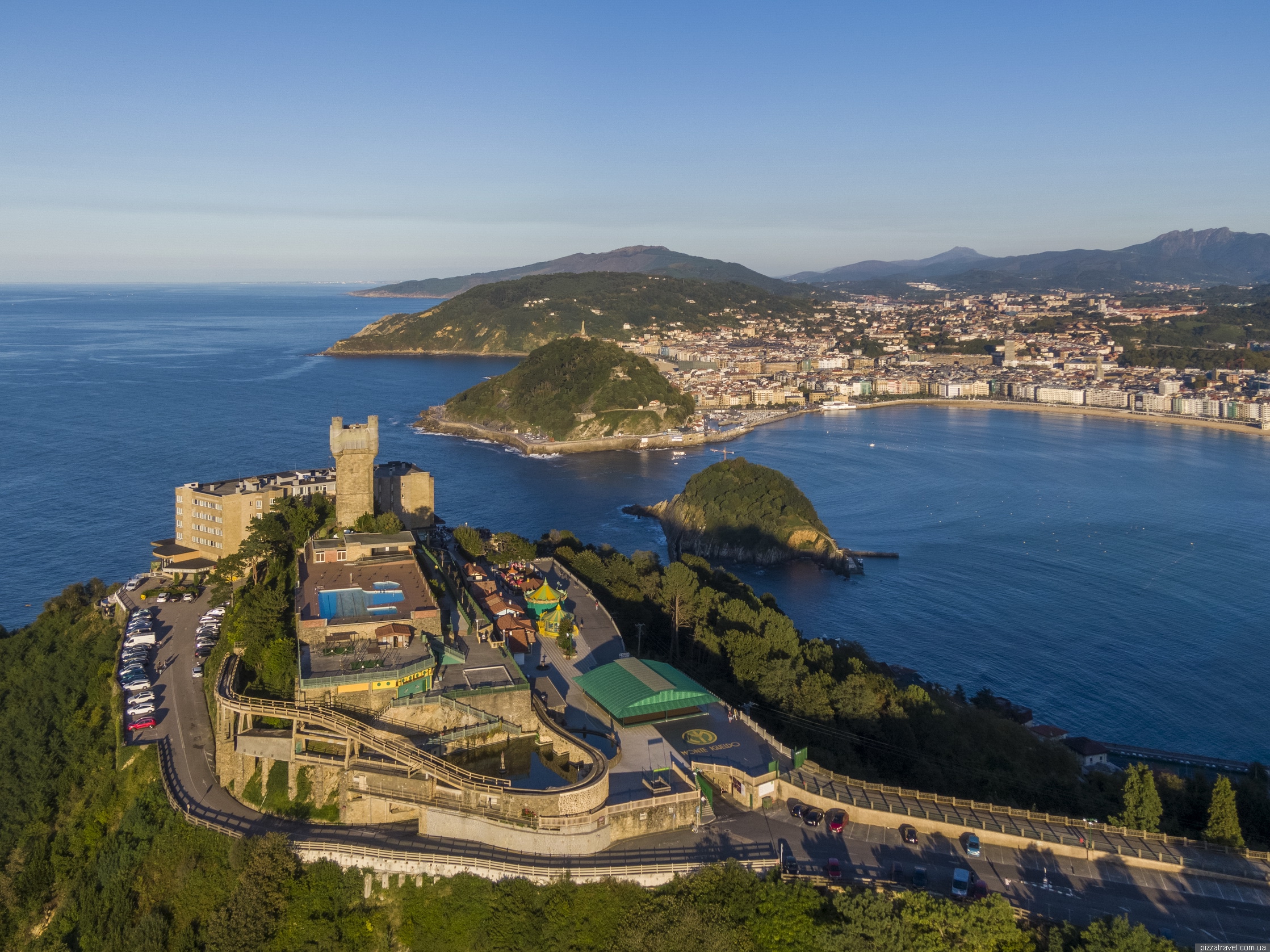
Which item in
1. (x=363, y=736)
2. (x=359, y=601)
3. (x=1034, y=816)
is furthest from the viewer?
(x=359, y=601)

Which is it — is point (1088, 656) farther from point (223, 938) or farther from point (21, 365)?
point (21, 365)

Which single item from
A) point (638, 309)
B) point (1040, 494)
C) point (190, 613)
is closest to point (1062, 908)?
point (190, 613)

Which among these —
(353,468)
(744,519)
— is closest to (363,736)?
(353,468)

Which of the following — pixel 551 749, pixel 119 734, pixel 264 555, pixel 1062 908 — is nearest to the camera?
pixel 1062 908

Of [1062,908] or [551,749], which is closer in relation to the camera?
[1062,908]

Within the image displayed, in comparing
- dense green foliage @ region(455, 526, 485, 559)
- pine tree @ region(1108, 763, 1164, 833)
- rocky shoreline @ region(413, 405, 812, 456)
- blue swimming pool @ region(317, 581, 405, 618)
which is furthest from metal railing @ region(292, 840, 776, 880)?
rocky shoreline @ region(413, 405, 812, 456)

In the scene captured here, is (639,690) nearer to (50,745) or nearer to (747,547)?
(50,745)

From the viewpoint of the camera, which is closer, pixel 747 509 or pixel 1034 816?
pixel 1034 816
